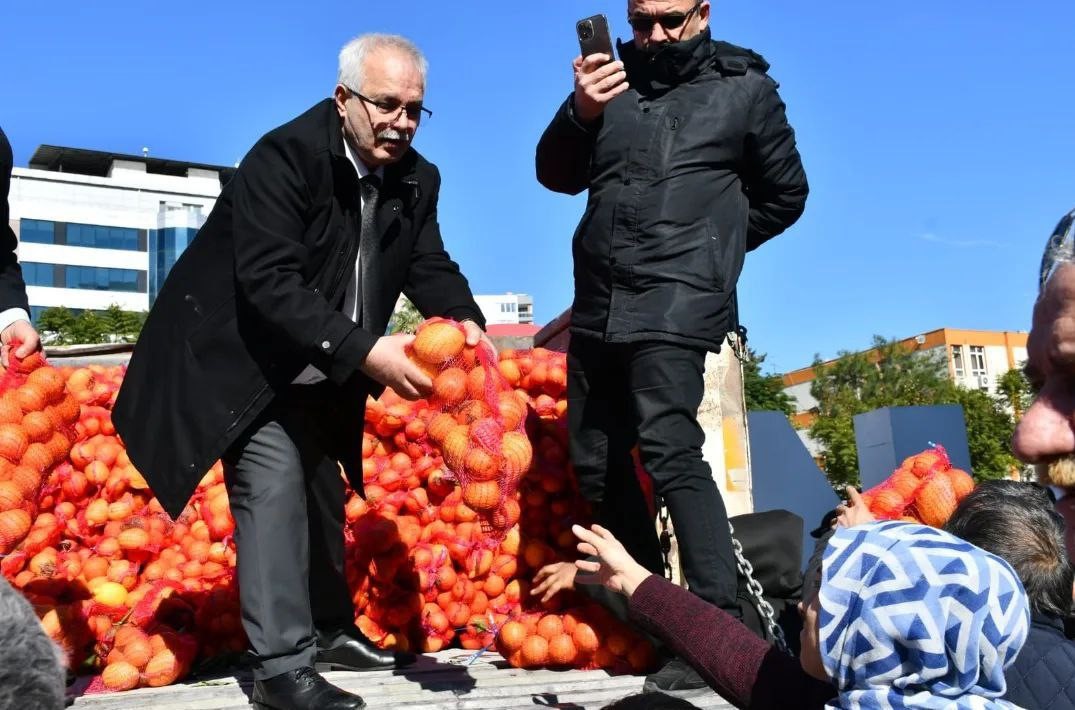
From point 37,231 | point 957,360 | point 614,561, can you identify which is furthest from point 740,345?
point 957,360

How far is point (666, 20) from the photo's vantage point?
3713 millimetres

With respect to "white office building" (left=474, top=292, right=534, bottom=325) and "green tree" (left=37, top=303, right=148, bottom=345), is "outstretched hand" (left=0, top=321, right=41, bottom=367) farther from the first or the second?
"white office building" (left=474, top=292, right=534, bottom=325)

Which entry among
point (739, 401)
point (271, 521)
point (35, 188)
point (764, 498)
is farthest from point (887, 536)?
point (35, 188)

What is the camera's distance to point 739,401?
473cm

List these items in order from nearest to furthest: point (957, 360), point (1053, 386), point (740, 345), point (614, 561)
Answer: point (1053, 386)
point (614, 561)
point (740, 345)
point (957, 360)

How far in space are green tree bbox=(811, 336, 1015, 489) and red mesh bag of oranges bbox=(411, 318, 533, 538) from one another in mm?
19116

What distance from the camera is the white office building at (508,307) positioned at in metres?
129

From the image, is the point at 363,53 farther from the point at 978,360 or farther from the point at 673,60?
the point at 978,360

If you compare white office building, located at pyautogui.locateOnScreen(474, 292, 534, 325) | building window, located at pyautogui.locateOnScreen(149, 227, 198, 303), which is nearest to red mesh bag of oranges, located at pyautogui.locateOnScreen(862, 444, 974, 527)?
building window, located at pyautogui.locateOnScreen(149, 227, 198, 303)

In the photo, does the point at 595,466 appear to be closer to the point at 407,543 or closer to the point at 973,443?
the point at 407,543

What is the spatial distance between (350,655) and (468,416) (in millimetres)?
1101

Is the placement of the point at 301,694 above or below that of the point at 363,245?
below

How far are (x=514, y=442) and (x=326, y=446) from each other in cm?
78

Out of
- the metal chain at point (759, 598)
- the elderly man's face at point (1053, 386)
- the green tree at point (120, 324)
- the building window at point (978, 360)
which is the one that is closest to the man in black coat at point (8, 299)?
the metal chain at point (759, 598)
